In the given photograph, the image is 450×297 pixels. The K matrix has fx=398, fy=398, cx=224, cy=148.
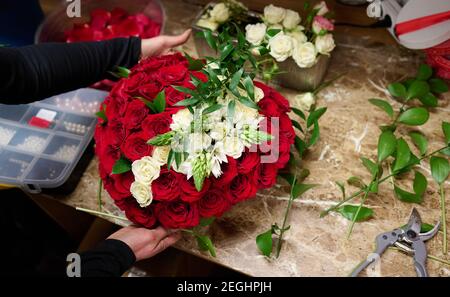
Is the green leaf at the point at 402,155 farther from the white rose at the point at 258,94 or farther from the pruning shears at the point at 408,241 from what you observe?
the white rose at the point at 258,94

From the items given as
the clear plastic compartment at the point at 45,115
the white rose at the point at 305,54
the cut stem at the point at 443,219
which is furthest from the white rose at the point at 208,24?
the cut stem at the point at 443,219

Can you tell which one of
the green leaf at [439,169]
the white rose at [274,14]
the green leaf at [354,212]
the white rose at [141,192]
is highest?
the white rose at [274,14]

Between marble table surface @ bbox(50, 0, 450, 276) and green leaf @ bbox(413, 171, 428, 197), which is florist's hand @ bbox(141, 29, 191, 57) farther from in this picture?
green leaf @ bbox(413, 171, 428, 197)

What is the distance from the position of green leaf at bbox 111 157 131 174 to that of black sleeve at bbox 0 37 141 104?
273 mm

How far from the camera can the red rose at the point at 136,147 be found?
701 millimetres

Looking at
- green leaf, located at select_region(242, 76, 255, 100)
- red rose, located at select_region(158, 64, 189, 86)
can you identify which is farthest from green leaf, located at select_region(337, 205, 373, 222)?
red rose, located at select_region(158, 64, 189, 86)

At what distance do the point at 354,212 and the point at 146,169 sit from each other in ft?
1.44

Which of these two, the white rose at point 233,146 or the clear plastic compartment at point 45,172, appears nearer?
the white rose at point 233,146

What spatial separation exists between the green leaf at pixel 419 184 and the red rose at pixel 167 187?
499 mm

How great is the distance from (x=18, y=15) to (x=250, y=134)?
0.76 metres

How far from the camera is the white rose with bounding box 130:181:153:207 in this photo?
698mm

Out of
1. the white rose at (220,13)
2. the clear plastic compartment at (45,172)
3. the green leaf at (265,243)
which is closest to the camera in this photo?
the green leaf at (265,243)

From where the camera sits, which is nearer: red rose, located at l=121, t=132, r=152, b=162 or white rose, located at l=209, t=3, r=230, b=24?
red rose, located at l=121, t=132, r=152, b=162

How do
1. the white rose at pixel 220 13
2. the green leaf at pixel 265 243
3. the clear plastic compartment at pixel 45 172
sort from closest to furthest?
the green leaf at pixel 265 243, the clear plastic compartment at pixel 45 172, the white rose at pixel 220 13
